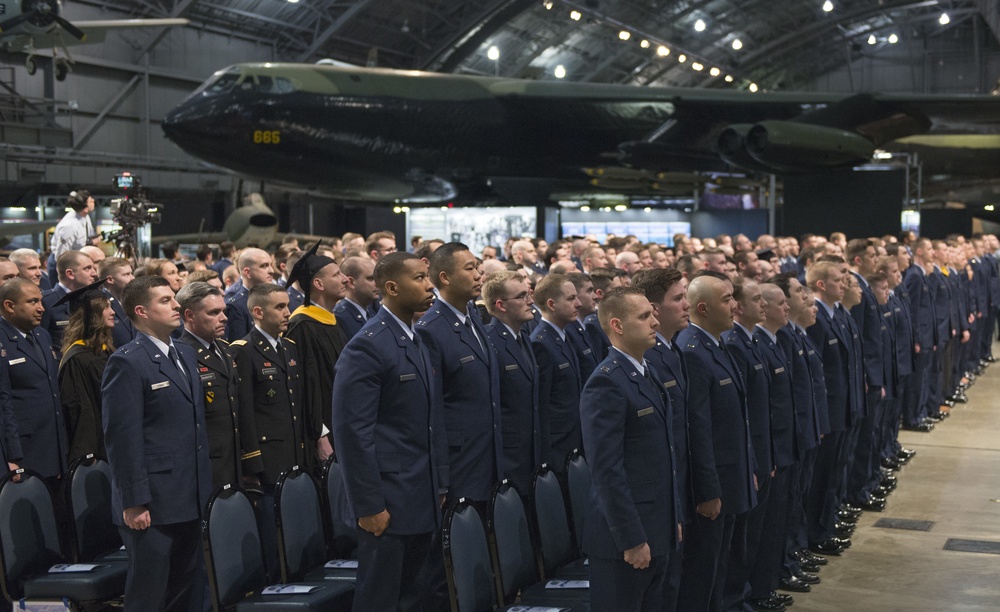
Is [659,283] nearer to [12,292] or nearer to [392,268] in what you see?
[392,268]

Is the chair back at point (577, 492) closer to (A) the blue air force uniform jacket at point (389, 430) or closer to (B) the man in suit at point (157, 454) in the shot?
(A) the blue air force uniform jacket at point (389, 430)

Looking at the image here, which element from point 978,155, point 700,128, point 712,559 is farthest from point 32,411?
point 978,155

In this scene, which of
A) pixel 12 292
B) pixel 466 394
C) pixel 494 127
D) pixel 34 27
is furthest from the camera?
pixel 494 127

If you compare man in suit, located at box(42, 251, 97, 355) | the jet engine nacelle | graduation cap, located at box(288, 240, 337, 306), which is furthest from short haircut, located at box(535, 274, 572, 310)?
the jet engine nacelle

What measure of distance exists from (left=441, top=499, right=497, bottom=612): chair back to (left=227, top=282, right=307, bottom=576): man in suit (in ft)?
4.82

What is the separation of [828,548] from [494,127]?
10323 millimetres

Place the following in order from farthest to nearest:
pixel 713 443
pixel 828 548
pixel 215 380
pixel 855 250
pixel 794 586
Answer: pixel 855 250
pixel 828 548
pixel 794 586
pixel 215 380
pixel 713 443

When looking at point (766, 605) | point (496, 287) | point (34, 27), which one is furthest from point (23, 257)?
point (34, 27)

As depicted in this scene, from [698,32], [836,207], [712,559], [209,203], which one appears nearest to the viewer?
[712,559]

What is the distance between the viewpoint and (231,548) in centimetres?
405

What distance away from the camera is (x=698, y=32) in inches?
1421

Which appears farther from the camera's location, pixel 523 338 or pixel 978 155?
pixel 978 155

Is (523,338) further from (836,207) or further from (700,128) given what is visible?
(836,207)

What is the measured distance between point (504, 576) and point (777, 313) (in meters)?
2.40
